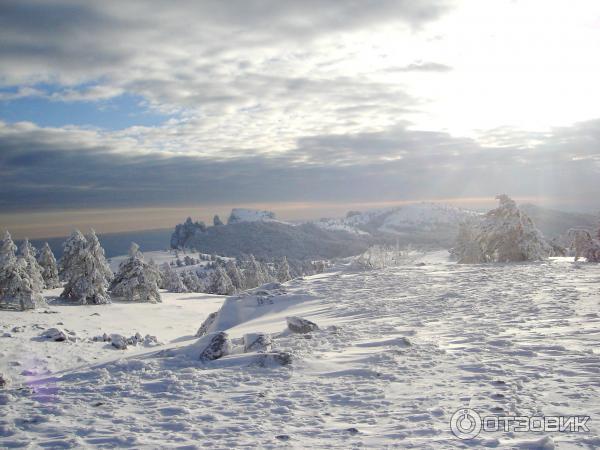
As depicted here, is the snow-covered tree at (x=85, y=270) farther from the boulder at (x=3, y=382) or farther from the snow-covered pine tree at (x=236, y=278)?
the snow-covered pine tree at (x=236, y=278)

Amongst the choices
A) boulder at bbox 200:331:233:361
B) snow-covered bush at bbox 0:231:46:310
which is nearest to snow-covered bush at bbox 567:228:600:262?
boulder at bbox 200:331:233:361

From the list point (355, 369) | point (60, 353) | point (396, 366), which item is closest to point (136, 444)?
point (355, 369)

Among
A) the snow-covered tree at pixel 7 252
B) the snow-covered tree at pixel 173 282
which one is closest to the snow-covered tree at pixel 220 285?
the snow-covered tree at pixel 173 282

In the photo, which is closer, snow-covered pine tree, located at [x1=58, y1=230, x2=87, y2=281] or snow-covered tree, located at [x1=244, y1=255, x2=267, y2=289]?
snow-covered pine tree, located at [x1=58, y1=230, x2=87, y2=281]

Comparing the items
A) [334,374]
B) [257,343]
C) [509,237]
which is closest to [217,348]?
[257,343]

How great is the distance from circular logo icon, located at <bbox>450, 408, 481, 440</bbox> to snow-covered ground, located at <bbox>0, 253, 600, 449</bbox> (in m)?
0.13

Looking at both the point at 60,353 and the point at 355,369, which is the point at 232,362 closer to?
the point at 355,369

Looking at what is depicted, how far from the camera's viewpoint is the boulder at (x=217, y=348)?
32.0 feet

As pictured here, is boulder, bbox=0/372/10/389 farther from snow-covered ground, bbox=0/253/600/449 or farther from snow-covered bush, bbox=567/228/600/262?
snow-covered bush, bbox=567/228/600/262

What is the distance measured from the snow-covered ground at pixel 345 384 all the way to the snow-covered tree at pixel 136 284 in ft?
55.1

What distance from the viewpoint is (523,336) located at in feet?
31.6

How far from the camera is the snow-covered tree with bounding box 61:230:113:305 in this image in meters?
27.3

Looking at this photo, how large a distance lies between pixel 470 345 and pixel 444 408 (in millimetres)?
3514

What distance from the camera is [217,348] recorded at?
988 cm
